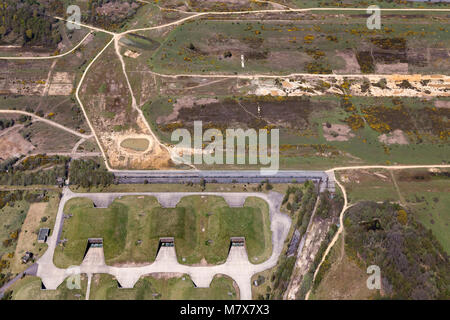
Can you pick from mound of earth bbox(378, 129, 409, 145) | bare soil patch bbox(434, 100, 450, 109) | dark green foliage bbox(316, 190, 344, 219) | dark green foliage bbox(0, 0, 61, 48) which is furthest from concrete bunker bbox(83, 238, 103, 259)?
bare soil patch bbox(434, 100, 450, 109)

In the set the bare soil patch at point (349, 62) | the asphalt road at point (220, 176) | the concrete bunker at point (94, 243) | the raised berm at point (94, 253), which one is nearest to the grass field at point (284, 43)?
the bare soil patch at point (349, 62)

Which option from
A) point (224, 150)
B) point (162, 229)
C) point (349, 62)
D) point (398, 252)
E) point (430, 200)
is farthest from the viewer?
point (349, 62)

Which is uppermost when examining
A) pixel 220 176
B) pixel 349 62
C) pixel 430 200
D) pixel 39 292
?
pixel 349 62

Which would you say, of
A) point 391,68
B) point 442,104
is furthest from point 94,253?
point 442,104

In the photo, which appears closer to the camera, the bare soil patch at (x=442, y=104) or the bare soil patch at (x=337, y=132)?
the bare soil patch at (x=337, y=132)

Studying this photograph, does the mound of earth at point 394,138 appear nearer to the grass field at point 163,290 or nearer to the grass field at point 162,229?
the grass field at point 162,229

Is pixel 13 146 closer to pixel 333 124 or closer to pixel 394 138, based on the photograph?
pixel 333 124
